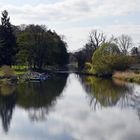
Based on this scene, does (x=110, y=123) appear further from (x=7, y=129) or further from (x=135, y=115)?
(x=7, y=129)

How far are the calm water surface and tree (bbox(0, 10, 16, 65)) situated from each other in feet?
90.5

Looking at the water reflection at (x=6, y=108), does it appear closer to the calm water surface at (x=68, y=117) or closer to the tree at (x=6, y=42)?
the calm water surface at (x=68, y=117)

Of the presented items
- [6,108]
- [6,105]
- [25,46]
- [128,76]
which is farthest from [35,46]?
[6,108]

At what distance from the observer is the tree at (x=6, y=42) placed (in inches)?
2322

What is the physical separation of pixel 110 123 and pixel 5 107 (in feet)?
27.5

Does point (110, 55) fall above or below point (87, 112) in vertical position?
above

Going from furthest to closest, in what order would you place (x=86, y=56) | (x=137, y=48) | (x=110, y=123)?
(x=137, y=48), (x=86, y=56), (x=110, y=123)

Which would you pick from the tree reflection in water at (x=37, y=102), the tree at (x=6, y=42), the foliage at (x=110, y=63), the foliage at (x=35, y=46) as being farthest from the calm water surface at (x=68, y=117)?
the foliage at (x=35, y=46)

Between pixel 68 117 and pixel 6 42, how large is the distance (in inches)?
1622

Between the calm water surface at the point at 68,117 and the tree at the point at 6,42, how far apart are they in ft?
90.5

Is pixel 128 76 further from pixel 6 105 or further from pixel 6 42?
pixel 6 105

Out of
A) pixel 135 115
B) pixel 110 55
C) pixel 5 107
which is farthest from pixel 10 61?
pixel 135 115

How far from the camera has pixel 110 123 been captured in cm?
1945

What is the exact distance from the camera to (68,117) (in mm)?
21297
